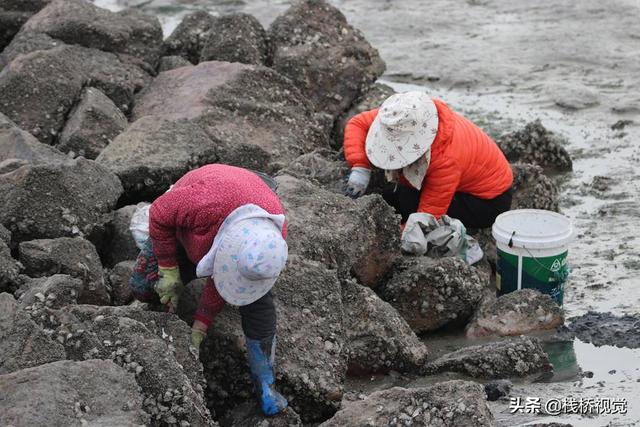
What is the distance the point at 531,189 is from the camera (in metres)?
6.26

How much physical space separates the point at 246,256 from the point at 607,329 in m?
2.13


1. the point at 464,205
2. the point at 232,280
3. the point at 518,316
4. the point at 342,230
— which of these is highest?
the point at 232,280

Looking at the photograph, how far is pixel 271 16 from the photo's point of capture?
11.1 metres

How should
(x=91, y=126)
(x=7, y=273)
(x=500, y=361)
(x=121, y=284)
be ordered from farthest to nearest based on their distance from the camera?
(x=91, y=126)
(x=121, y=284)
(x=500, y=361)
(x=7, y=273)

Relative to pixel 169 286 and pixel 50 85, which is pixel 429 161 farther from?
pixel 50 85

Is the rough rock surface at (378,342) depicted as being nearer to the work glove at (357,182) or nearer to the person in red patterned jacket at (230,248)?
the person in red patterned jacket at (230,248)

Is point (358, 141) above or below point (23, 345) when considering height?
below

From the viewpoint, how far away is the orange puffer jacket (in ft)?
18.5

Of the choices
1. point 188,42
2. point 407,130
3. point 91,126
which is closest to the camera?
point 407,130

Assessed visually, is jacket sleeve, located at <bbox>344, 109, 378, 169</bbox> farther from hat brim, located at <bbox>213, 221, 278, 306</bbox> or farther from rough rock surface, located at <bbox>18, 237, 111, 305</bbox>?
hat brim, located at <bbox>213, 221, 278, 306</bbox>

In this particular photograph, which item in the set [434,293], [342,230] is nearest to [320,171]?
[342,230]

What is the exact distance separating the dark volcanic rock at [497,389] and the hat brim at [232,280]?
112 centimetres

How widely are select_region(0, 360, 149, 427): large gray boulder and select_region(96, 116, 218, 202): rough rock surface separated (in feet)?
6.33

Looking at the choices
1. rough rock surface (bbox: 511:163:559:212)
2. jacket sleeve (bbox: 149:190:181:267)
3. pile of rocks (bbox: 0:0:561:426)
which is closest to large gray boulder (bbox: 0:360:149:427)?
pile of rocks (bbox: 0:0:561:426)
